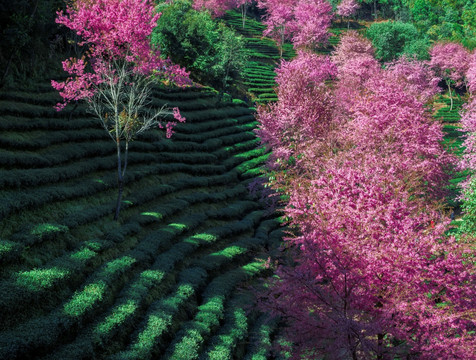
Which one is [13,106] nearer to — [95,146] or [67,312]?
[95,146]

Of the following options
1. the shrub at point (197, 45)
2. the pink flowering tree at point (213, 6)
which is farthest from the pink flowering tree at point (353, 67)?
the pink flowering tree at point (213, 6)

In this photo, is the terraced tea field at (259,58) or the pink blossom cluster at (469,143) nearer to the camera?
the pink blossom cluster at (469,143)

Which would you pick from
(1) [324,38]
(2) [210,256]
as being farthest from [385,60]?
(2) [210,256]

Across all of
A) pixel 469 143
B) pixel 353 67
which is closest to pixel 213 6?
pixel 353 67

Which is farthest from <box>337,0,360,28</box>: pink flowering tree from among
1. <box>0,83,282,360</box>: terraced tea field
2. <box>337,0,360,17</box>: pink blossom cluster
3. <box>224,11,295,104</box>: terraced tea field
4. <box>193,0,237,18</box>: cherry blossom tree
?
<box>0,83,282,360</box>: terraced tea field

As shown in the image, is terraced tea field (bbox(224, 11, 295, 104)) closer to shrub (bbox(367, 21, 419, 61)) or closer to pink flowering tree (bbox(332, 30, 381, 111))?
pink flowering tree (bbox(332, 30, 381, 111))

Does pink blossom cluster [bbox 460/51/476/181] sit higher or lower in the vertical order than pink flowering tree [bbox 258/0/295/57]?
lower

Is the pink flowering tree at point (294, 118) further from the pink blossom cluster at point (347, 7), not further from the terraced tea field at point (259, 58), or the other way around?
the pink blossom cluster at point (347, 7)
